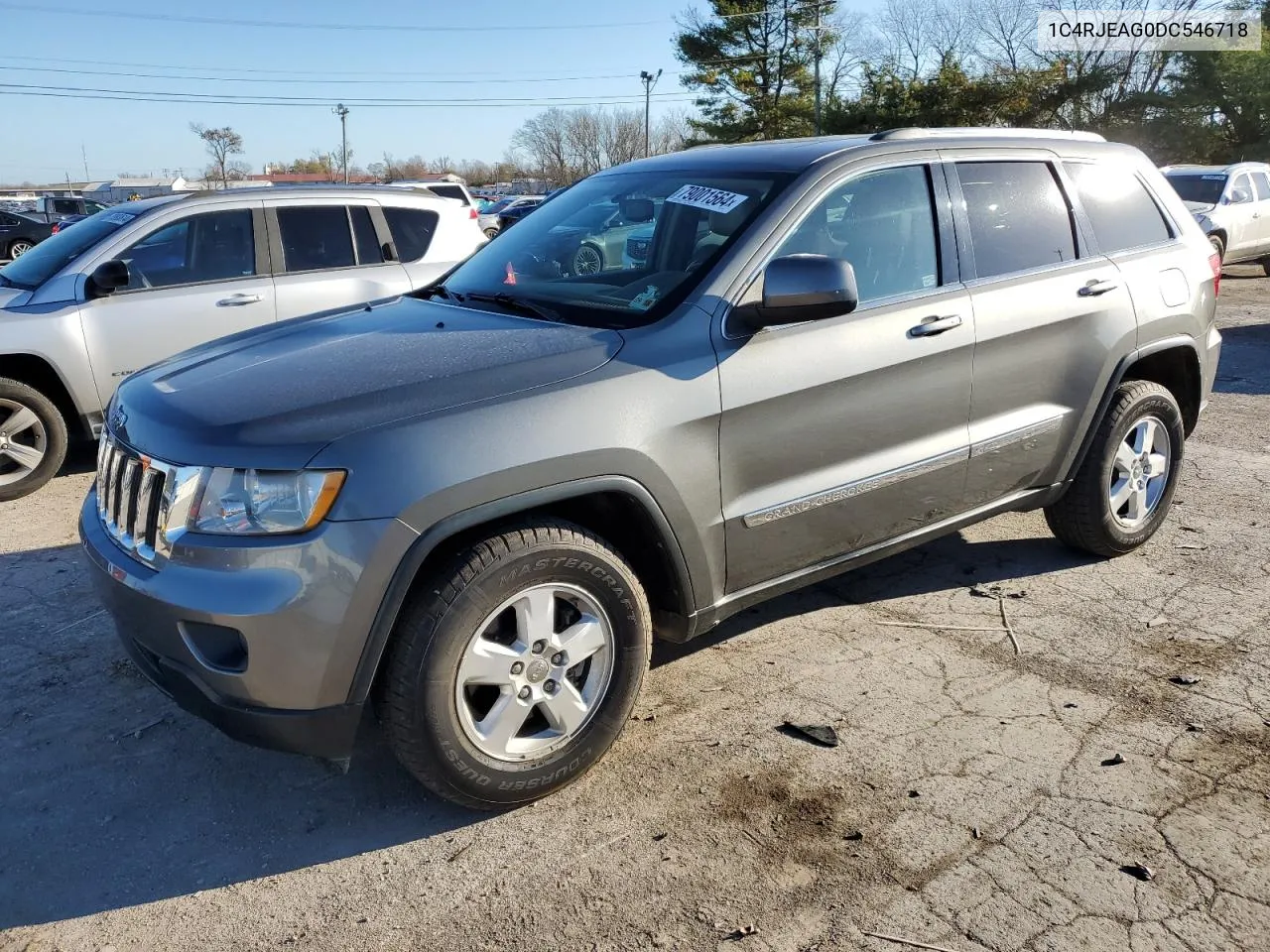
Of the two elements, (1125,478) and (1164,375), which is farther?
(1164,375)

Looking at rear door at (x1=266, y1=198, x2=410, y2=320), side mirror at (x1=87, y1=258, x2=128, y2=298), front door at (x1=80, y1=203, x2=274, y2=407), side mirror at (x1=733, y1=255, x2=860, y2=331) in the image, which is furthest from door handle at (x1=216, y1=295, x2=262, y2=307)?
side mirror at (x1=733, y1=255, x2=860, y2=331)

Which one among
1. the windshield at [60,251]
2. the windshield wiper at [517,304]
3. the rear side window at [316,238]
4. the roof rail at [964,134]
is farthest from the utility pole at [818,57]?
the windshield wiper at [517,304]

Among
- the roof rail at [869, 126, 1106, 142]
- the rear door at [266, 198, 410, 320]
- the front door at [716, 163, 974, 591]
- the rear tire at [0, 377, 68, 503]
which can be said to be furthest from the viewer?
the rear door at [266, 198, 410, 320]

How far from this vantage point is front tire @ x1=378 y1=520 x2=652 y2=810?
2641mm

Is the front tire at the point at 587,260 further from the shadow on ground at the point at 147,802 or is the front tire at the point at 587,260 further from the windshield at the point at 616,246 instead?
the shadow on ground at the point at 147,802

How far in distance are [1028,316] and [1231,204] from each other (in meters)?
13.8

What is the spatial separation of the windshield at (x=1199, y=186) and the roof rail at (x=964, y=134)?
12.6 m

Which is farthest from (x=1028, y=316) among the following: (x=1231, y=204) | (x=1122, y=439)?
(x=1231, y=204)

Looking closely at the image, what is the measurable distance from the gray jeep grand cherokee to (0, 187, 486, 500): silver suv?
2973 mm

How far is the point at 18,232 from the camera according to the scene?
24531mm

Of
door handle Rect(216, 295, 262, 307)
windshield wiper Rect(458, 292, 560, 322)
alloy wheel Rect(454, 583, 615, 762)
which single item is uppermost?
windshield wiper Rect(458, 292, 560, 322)

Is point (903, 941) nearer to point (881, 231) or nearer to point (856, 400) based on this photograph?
point (856, 400)

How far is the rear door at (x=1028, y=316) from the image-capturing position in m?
3.83

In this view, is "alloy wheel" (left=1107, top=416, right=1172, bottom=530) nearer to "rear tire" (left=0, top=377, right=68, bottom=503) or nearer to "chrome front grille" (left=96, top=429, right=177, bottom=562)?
"chrome front grille" (left=96, top=429, right=177, bottom=562)
